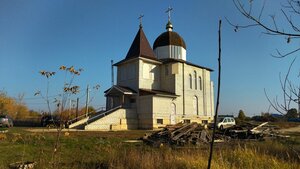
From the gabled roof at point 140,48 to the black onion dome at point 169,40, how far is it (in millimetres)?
3020

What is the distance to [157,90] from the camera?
36875mm

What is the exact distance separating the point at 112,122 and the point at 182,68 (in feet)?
42.7

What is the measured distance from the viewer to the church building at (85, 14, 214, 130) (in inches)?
1273

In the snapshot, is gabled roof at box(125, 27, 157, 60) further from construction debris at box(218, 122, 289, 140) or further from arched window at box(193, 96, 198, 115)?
construction debris at box(218, 122, 289, 140)

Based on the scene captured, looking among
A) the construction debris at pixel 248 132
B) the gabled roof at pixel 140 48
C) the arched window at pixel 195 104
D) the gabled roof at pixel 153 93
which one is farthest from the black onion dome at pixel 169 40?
the construction debris at pixel 248 132

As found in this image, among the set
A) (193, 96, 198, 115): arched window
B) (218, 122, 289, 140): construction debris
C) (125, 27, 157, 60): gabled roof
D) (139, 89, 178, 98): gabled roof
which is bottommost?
(218, 122, 289, 140): construction debris

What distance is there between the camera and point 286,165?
Result: 18.6ft

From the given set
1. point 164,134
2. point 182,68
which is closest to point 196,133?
point 164,134

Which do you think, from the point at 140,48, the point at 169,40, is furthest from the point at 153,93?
the point at 169,40

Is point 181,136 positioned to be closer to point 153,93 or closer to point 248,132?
point 248,132

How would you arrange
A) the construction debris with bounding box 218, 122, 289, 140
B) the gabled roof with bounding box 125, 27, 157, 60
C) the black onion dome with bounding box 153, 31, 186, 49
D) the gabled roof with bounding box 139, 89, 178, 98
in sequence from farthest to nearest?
the black onion dome with bounding box 153, 31, 186, 49, the gabled roof with bounding box 125, 27, 157, 60, the gabled roof with bounding box 139, 89, 178, 98, the construction debris with bounding box 218, 122, 289, 140

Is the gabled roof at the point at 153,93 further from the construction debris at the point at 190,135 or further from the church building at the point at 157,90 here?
the construction debris at the point at 190,135

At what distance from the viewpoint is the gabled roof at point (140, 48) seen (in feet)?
123

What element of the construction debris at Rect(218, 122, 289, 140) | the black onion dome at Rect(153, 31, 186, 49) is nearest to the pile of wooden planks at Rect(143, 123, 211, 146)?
the construction debris at Rect(218, 122, 289, 140)
